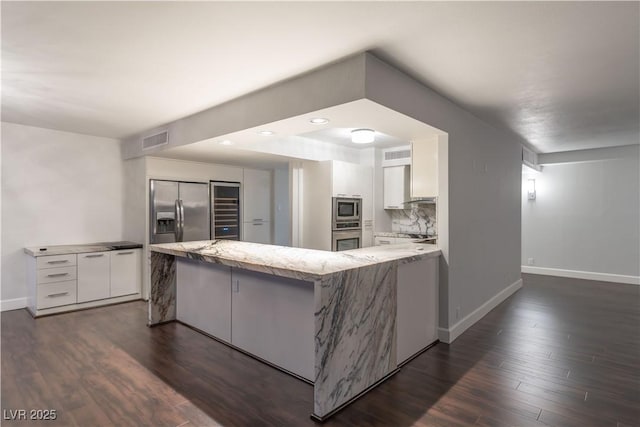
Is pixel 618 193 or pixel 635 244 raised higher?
pixel 618 193

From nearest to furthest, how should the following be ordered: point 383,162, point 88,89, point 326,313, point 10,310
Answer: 1. point 326,313
2. point 88,89
3. point 10,310
4. point 383,162

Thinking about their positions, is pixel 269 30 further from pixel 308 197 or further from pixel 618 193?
pixel 618 193

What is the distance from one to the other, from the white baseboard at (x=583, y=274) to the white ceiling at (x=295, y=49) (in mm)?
4154

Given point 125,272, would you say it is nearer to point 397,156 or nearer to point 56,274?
point 56,274

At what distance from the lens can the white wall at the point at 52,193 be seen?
4430mm

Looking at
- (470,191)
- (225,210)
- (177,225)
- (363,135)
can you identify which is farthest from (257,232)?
(470,191)

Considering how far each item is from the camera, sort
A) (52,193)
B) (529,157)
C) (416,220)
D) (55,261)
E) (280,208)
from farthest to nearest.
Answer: (280,208) < (529,157) < (416,220) < (52,193) < (55,261)

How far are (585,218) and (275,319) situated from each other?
6.70 meters

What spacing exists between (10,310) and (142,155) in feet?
8.50

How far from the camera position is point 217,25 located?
79.4 inches

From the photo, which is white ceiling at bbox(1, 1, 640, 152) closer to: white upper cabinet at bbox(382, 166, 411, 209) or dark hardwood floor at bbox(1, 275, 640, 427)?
white upper cabinet at bbox(382, 166, 411, 209)

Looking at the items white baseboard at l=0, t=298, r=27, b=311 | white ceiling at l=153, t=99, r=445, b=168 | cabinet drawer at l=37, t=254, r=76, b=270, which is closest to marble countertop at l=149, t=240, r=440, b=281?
white ceiling at l=153, t=99, r=445, b=168

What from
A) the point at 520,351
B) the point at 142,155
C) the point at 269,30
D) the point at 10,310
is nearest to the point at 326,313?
the point at 269,30

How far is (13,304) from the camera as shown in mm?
4484
